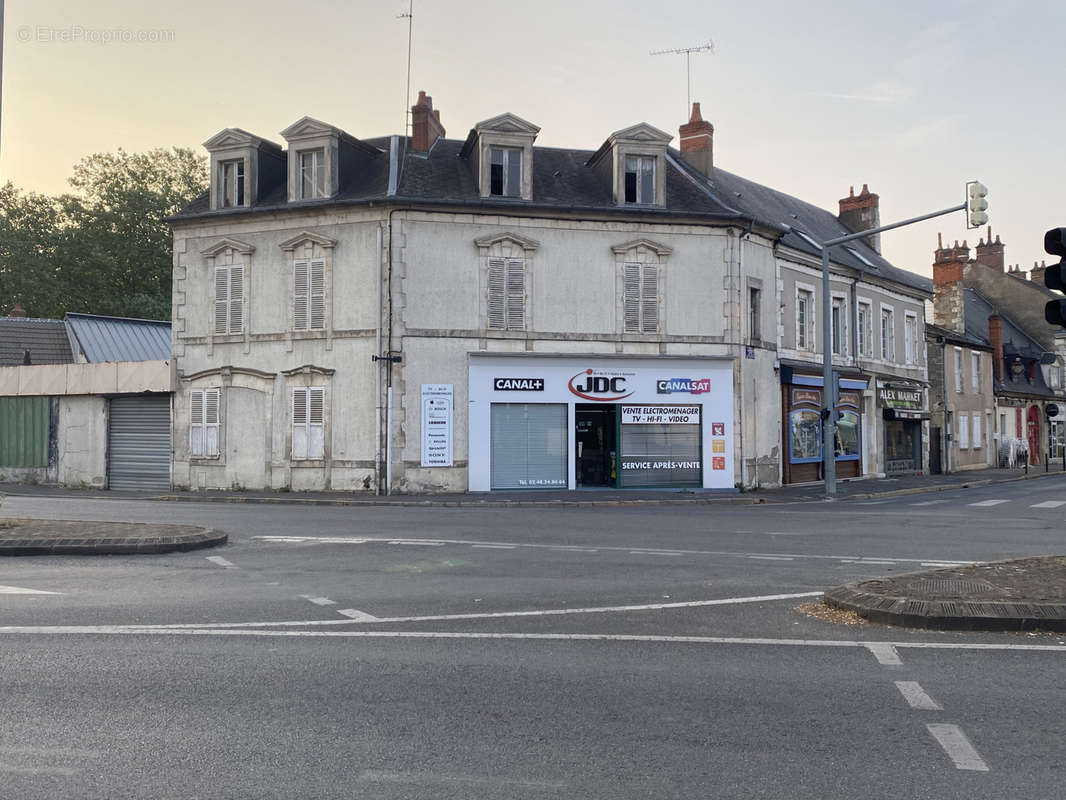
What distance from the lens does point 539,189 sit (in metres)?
26.5

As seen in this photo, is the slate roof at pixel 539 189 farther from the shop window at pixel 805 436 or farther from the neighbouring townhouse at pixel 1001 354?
the neighbouring townhouse at pixel 1001 354

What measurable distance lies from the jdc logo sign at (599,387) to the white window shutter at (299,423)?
23.9ft

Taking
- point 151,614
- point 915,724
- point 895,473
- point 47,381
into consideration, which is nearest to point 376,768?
point 915,724

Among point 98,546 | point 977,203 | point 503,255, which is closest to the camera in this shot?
point 98,546

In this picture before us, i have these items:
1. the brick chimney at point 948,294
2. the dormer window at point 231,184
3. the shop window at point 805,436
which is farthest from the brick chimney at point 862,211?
the dormer window at point 231,184

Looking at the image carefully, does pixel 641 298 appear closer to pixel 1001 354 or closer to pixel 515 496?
pixel 515 496

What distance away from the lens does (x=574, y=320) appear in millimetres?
25750

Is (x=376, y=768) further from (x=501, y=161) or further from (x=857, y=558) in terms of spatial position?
(x=501, y=161)

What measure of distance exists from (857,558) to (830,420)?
13816 mm

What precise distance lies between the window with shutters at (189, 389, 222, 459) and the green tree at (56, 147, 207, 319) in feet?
79.8

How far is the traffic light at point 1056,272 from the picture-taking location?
8094 millimetres

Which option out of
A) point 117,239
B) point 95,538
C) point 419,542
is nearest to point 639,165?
point 419,542

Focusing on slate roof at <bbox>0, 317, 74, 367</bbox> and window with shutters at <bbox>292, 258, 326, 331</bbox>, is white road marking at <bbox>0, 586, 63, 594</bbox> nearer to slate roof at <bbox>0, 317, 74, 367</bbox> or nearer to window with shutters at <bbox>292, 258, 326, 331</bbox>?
window with shutters at <bbox>292, 258, 326, 331</bbox>

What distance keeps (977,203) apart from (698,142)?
A: 13.6 metres
